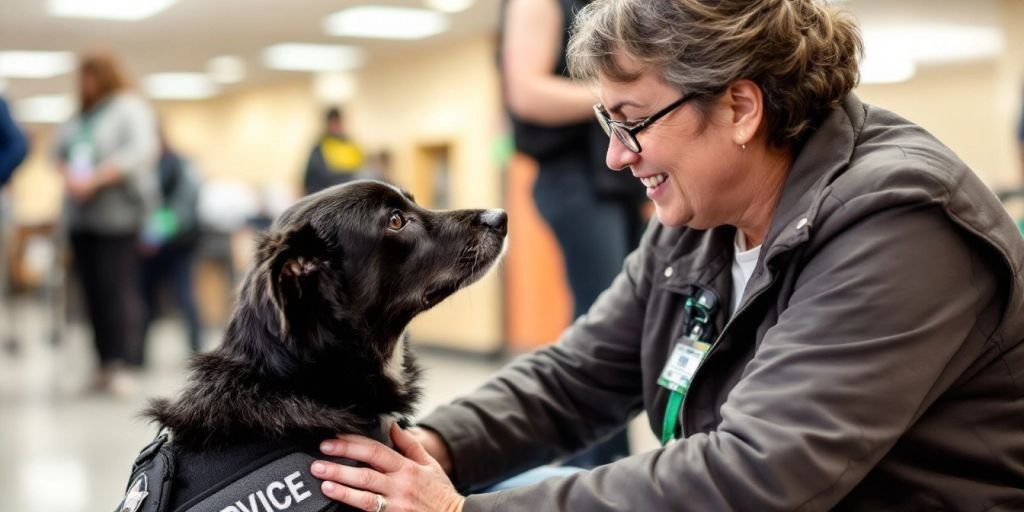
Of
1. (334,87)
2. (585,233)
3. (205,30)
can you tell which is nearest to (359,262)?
(585,233)

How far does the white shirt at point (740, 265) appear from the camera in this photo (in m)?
1.50

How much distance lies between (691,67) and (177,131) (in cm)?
1599

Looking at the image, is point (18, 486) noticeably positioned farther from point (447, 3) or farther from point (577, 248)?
point (447, 3)

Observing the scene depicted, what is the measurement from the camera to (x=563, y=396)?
172cm

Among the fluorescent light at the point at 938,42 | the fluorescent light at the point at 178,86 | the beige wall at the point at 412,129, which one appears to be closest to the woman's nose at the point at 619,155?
the beige wall at the point at 412,129

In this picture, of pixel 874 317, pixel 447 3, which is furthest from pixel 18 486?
pixel 447 3

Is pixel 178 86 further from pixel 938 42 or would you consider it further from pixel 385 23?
pixel 938 42

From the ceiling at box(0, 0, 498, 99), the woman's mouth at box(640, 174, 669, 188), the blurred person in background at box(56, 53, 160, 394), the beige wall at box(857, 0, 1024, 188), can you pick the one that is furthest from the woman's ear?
the ceiling at box(0, 0, 498, 99)

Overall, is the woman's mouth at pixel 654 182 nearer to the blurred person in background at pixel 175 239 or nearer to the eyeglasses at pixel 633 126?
the eyeglasses at pixel 633 126

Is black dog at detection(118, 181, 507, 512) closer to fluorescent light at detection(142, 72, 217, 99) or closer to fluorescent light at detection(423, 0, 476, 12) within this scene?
fluorescent light at detection(423, 0, 476, 12)

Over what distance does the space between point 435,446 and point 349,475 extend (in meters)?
0.31

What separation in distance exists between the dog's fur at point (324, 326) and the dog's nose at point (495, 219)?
95 mm

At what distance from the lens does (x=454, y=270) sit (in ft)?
5.68

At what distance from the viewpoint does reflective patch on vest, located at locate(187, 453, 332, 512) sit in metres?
1.24
